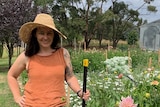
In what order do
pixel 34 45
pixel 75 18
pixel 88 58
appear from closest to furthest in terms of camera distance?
1. pixel 34 45
2. pixel 88 58
3. pixel 75 18

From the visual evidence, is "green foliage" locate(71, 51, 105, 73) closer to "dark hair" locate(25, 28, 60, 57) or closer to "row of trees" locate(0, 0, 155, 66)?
"row of trees" locate(0, 0, 155, 66)

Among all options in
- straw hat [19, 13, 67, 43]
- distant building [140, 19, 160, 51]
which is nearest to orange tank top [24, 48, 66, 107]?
straw hat [19, 13, 67, 43]

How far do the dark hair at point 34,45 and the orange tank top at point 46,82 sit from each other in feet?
0.20

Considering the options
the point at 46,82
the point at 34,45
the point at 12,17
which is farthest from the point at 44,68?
the point at 12,17

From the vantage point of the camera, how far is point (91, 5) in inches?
1204

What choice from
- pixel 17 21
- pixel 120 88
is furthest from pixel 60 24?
pixel 120 88

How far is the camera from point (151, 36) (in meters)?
24.1

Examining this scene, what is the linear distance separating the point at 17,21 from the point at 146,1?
19.9m

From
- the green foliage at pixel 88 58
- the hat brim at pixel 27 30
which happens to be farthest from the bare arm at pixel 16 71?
the green foliage at pixel 88 58

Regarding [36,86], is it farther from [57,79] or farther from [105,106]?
[105,106]

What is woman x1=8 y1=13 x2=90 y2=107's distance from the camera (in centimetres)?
245

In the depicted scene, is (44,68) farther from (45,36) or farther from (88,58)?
(88,58)

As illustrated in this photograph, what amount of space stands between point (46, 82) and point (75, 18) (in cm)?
2673

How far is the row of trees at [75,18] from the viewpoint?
1514cm
